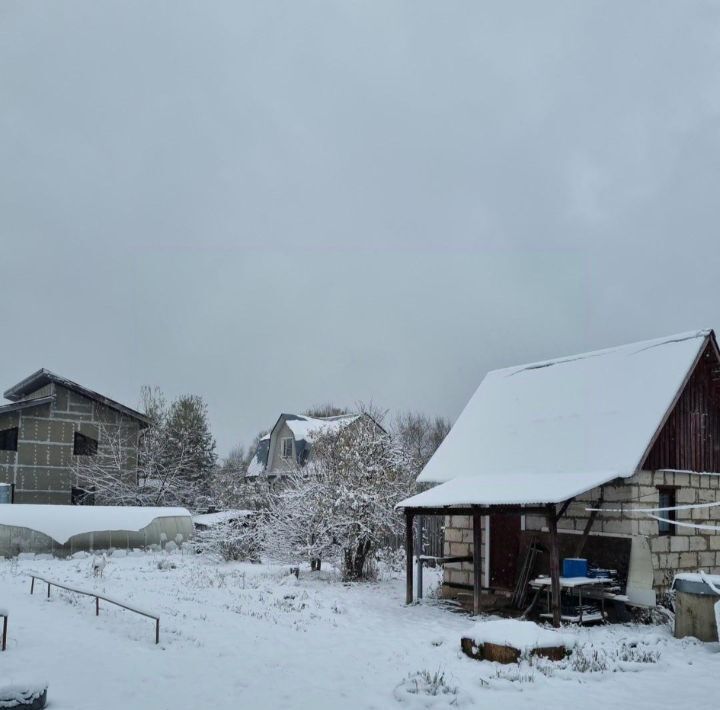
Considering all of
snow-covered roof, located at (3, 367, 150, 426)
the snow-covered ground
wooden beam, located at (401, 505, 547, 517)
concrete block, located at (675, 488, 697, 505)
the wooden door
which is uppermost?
snow-covered roof, located at (3, 367, 150, 426)

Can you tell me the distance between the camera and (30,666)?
8.62m

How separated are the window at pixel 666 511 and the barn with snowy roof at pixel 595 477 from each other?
1.2 inches

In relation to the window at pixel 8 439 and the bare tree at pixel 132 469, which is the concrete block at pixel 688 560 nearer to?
the bare tree at pixel 132 469

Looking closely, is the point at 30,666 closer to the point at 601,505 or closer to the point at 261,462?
the point at 601,505

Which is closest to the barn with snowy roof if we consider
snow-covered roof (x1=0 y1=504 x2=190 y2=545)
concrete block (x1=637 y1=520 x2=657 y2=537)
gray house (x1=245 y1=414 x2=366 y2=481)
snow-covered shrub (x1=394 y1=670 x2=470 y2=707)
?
concrete block (x1=637 y1=520 x2=657 y2=537)

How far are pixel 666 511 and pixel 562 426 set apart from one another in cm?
274

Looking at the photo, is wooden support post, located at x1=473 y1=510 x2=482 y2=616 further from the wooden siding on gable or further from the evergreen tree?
the evergreen tree

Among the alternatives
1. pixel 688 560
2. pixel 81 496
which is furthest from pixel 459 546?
pixel 81 496

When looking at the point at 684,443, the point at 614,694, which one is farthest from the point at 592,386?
the point at 614,694

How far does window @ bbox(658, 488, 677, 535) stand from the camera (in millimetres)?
14977

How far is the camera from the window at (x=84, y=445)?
32.7m

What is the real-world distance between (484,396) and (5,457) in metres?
20.9

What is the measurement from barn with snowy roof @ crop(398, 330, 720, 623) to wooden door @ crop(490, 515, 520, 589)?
25 millimetres

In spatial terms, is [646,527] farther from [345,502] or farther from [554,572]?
[345,502]
